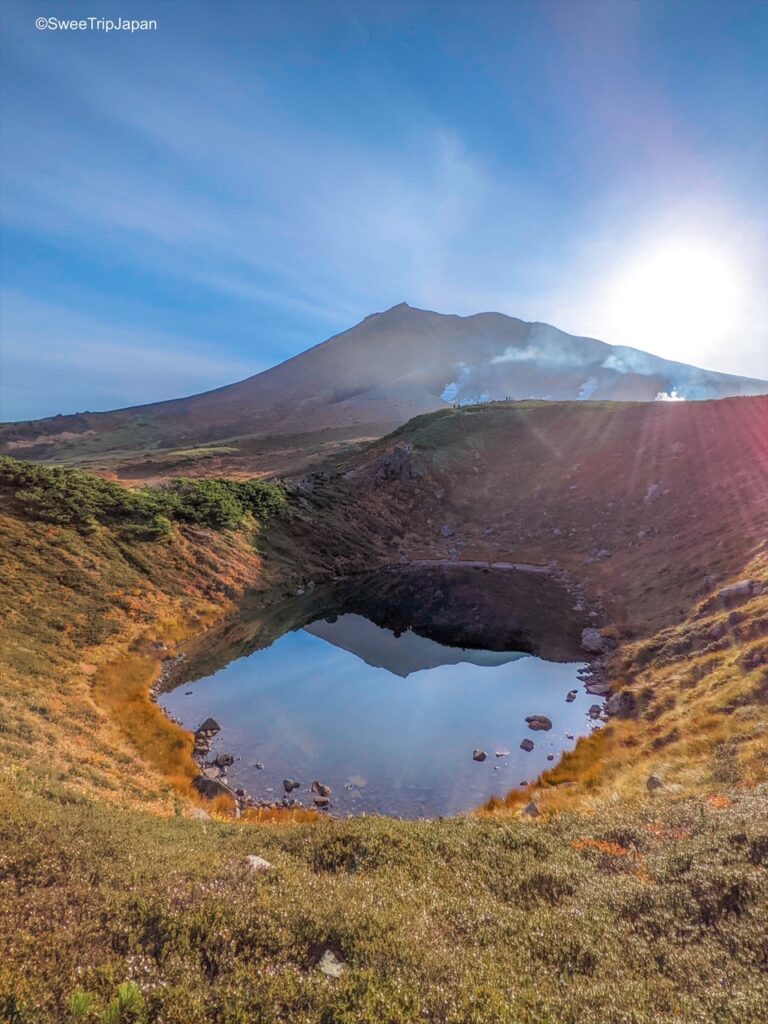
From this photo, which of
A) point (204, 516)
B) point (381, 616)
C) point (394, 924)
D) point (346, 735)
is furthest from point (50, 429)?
point (394, 924)

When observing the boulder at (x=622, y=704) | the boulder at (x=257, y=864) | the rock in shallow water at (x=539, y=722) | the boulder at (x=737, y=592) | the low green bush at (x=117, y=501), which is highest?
the low green bush at (x=117, y=501)

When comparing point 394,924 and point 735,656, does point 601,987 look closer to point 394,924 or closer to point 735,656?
point 394,924

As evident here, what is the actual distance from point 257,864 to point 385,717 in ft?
42.8

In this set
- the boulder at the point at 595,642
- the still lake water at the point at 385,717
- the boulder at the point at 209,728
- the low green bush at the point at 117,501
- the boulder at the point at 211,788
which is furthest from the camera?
the low green bush at the point at 117,501

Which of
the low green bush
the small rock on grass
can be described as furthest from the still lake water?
the low green bush

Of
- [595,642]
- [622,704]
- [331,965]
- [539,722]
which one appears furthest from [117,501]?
[331,965]

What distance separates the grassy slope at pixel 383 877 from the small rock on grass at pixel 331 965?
0.14 metres

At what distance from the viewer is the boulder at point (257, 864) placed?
8.91 meters

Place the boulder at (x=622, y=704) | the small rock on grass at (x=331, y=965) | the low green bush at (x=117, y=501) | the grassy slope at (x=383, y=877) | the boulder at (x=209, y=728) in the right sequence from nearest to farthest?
1. the grassy slope at (x=383, y=877)
2. the small rock on grass at (x=331, y=965)
3. the boulder at (x=209, y=728)
4. the boulder at (x=622, y=704)
5. the low green bush at (x=117, y=501)

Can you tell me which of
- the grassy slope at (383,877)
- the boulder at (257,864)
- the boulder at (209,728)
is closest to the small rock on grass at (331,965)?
the grassy slope at (383,877)

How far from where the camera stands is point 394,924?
7.19 metres

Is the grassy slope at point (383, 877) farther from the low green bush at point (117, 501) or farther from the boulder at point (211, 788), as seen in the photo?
the low green bush at point (117, 501)

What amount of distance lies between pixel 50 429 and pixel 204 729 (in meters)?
195

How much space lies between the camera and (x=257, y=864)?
916cm
